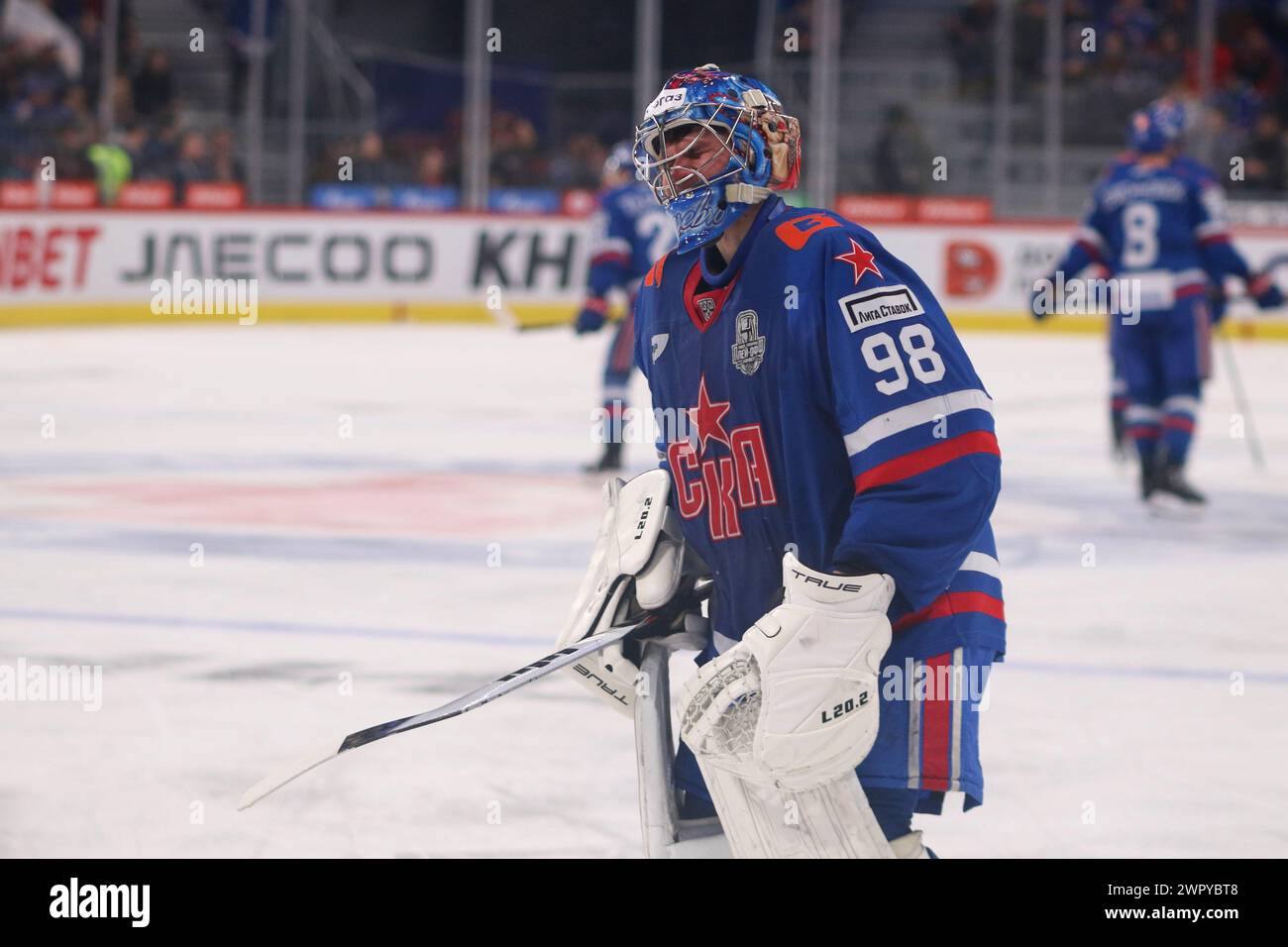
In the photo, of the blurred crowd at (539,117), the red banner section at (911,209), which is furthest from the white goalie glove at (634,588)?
the red banner section at (911,209)

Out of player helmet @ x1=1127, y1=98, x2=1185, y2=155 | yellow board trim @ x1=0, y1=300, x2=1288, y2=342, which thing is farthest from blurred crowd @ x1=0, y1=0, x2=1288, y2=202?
player helmet @ x1=1127, y1=98, x2=1185, y2=155

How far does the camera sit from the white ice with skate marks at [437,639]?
352 centimetres

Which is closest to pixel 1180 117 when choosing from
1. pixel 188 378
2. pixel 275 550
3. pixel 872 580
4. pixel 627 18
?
pixel 275 550

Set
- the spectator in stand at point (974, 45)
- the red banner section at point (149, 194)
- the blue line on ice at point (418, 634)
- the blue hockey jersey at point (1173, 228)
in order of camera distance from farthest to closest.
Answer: the spectator in stand at point (974, 45) < the red banner section at point (149, 194) < the blue hockey jersey at point (1173, 228) < the blue line on ice at point (418, 634)

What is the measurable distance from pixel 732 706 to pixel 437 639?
3.09 metres

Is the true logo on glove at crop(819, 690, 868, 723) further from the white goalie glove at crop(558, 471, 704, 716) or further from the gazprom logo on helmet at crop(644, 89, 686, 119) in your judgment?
the gazprom logo on helmet at crop(644, 89, 686, 119)

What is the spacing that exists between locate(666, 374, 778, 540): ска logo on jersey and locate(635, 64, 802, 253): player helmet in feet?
0.69

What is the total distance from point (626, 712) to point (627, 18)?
21931 millimetres

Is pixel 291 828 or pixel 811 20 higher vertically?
pixel 811 20

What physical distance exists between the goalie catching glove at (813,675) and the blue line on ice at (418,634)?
2841 mm

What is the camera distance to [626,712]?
8.21 ft

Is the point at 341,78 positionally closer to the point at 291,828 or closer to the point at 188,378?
the point at 188,378

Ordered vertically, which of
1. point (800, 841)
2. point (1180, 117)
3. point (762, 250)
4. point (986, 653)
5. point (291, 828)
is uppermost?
point (1180, 117)

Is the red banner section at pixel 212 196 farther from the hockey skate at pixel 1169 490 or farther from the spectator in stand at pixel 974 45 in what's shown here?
the hockey skate at pixel 1169 490
